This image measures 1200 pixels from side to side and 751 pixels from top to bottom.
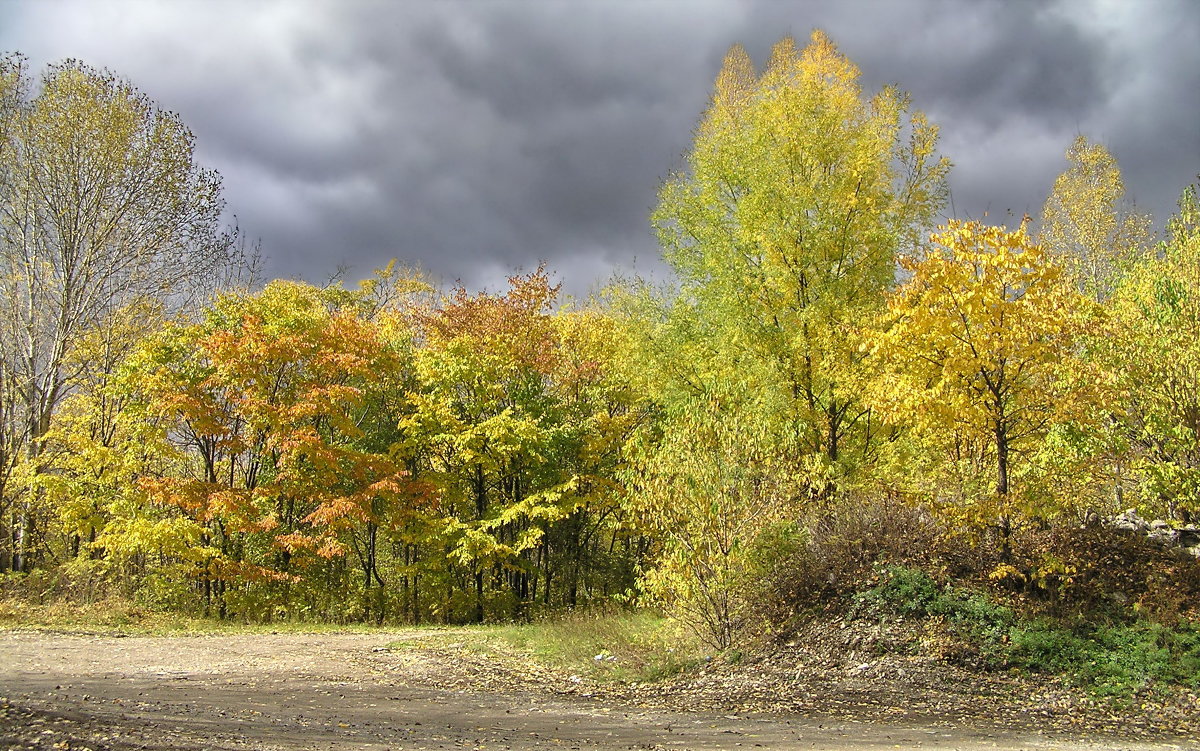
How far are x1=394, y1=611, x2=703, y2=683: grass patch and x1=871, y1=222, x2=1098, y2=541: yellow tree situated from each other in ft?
14.6

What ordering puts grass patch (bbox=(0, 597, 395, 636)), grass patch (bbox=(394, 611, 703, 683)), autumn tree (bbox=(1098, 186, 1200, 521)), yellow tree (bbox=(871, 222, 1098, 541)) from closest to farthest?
yellow tree (bbox=(871, 222, 1098, 541))
grass patch (bbox=(394, 611, 703, 683))
autumn tree (bbox=(1098, 186, 1200, 521))
grass patch (bbox=(0, 597, 395, 636))

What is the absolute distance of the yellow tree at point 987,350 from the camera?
32.4ft

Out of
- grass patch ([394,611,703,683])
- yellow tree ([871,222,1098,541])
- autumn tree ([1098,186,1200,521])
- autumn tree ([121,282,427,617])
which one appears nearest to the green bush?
yellow tree ([871,222,1098,541])

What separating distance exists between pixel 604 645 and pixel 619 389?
378 inches

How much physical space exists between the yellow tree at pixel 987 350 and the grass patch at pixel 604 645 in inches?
175

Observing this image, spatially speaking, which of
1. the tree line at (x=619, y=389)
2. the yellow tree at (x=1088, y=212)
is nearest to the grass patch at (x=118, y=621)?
the tree line at (x=619, y=389)

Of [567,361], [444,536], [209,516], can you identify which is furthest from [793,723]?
[567,361]

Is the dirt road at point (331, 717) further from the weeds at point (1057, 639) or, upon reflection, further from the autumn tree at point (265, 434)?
the autumn tree at point (265, 434)

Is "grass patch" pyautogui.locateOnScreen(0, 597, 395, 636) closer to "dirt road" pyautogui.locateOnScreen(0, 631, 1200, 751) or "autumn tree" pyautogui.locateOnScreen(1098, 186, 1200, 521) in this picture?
"dirt road" pyautogui.locateOnScreen(0, 631, 1200, 751)

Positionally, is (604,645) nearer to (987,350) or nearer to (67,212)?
(987,350)

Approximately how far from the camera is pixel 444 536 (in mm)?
18281

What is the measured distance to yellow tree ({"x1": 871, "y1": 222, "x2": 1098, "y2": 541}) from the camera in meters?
9.88

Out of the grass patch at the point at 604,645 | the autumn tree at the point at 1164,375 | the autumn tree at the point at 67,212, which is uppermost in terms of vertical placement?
the autumn tree at the point at 67,212

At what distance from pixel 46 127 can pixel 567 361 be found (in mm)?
13587
